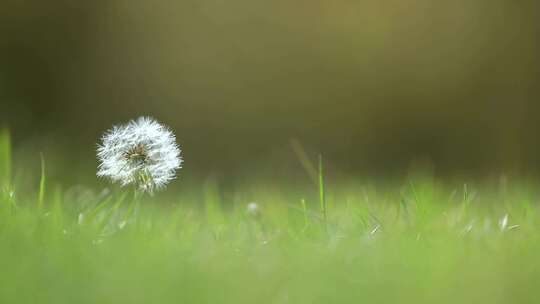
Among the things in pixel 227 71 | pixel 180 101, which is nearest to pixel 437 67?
pixel 227 71

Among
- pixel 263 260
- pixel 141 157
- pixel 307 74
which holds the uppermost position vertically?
pixel 307 74

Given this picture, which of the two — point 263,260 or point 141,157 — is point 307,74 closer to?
point 141,157

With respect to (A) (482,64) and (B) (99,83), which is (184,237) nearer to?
(B) (99,83)

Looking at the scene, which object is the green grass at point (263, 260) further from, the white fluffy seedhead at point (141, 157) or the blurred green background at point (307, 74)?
the blurred green background at point (307, 74)

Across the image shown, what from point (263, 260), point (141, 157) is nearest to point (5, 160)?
point (141, 157)

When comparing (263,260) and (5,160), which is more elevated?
(5,160)

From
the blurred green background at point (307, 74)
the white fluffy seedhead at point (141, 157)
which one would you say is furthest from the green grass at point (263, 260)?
the blurred green background at point (307, 74)

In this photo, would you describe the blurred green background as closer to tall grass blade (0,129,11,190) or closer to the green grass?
tall grass blade (0,129,11,190)
